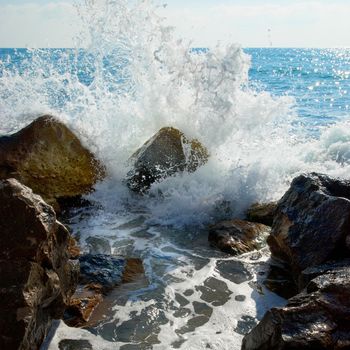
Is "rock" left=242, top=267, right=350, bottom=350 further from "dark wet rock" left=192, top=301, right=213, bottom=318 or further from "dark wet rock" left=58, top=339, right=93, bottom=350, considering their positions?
"dark wet rock" left=58, top=339, right=93, bottom=350

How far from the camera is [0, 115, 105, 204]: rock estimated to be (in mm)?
6328

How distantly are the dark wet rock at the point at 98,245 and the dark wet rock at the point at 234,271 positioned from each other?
144cm

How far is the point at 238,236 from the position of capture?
5410 millimetres

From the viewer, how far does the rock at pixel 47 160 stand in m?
6.33

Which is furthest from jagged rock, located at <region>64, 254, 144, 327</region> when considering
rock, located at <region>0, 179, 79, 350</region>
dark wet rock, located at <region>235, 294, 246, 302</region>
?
dark wet rock, located at <region>235, 294, 246, 302</region>

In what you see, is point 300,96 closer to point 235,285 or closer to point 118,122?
point 118,122

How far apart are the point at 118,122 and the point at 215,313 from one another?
5.71m

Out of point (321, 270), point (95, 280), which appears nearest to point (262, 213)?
point (321, 270)

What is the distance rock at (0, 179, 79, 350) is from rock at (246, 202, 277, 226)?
3.52 meters

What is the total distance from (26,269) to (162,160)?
4376 mm

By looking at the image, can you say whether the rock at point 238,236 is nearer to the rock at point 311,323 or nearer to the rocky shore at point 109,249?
the rocky shore at point 109,249

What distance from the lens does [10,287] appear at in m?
2.88

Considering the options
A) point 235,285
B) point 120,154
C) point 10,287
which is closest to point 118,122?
point 120,154

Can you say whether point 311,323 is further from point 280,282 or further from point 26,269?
point 26,269
